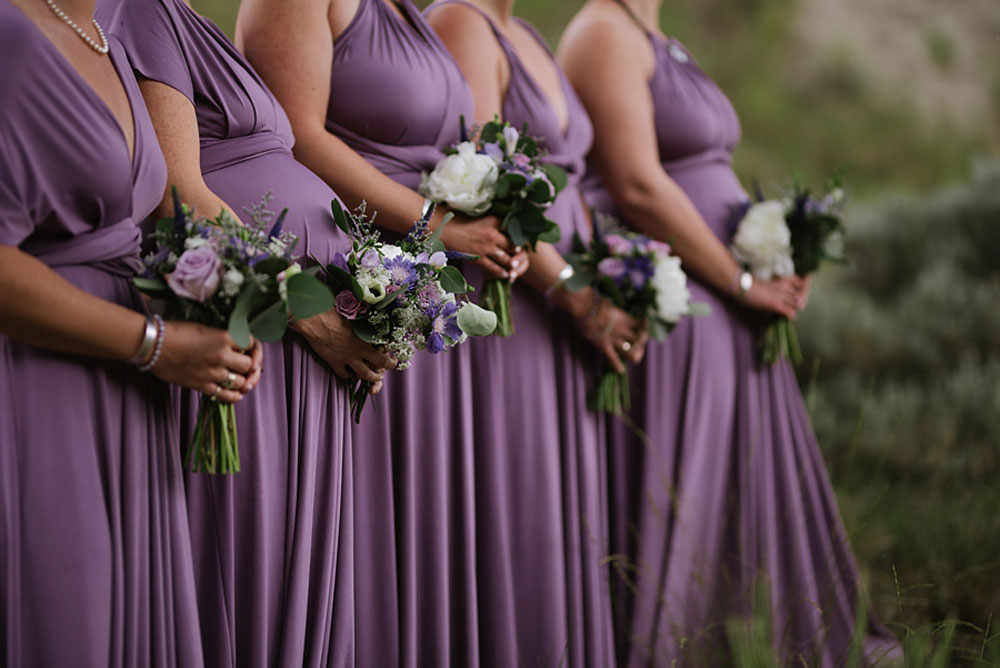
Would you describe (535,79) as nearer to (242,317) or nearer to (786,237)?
(786,237)

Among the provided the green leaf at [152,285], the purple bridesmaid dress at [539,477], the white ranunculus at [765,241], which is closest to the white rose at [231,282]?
the green leaf at [152,285]

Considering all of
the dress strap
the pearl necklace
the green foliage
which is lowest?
the green foliage

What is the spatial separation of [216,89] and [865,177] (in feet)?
25.6

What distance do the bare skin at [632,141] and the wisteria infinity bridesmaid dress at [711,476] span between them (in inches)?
4.5

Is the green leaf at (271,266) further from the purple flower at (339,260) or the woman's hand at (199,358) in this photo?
the purple flower at (339,260)

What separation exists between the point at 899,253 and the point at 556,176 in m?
5.20

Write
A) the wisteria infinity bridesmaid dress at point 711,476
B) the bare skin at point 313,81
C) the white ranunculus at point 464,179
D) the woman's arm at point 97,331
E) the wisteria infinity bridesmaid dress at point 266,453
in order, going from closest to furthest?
the woman's arm at point 97,331, the wisteria infinity bridesmaid dress at point 266,453, the bare skin at point 313,81, the white ranunculus at point 464,179, the wisteria infinity bridesmaid dress at point 711,476

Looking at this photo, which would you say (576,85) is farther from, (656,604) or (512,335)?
(656,604)

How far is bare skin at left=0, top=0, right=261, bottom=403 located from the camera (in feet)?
4.84

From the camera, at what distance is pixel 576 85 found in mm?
3260

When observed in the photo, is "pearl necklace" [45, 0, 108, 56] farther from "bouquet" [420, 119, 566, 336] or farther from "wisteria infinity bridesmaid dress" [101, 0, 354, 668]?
"bouquet" [420, 119, 566, 336]

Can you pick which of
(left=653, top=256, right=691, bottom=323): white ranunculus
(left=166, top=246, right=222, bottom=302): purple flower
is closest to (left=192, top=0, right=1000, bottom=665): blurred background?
(left=653, top=256, right=691, bottom=323): white ranunculus

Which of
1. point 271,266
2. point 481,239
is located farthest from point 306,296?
point 481,239

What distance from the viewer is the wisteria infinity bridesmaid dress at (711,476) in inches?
122
